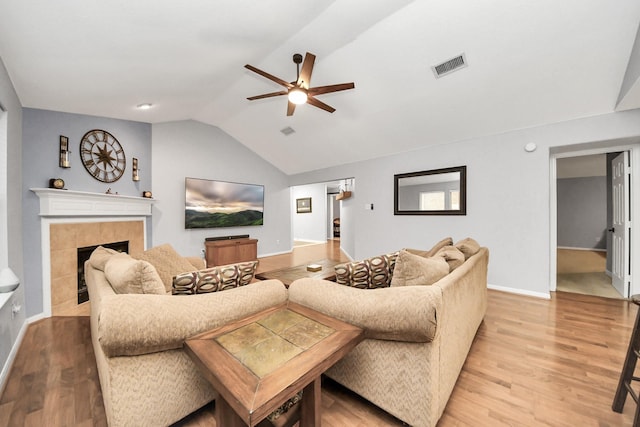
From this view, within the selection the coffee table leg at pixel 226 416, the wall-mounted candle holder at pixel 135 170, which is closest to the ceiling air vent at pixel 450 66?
the coffee table leg at pixel 226 416

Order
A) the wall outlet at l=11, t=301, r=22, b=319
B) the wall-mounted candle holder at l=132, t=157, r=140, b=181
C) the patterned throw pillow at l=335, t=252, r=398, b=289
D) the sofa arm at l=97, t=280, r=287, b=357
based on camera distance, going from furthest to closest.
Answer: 1. the wall-mounted candle holder at l=132, t=157, r=140, b=181
2. the wall outlet at l=11, t=301, r=22, b=319
3. the patterned throw pillow at l=335, t=252, r=398, b=289
4. the sofa arm at l=97, t=280, r=287, b=357

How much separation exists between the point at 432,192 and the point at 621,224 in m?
2.40

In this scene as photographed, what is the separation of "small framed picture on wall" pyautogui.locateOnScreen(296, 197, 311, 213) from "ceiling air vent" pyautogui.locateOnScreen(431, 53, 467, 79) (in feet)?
23.9

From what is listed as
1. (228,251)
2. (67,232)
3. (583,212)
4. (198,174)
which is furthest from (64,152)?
(583,212)

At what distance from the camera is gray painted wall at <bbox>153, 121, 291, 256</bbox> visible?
4.77 metres

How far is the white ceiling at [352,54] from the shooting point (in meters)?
1.90

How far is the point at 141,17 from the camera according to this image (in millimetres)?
1820

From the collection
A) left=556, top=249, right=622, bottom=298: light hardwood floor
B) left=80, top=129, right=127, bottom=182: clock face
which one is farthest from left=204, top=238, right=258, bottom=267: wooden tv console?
left=556, top=249, right=622, bottom=298: light hardwood floor

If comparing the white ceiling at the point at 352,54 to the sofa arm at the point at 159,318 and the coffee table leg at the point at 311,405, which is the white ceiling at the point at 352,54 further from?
the coffee table leg at the point at 311,405

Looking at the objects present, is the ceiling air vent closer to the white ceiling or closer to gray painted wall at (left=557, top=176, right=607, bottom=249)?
the white ceiling

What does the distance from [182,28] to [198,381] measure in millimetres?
2605

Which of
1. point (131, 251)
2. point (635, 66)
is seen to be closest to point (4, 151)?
point (131, 251)

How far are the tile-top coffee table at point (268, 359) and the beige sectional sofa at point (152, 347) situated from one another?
0.46 feet

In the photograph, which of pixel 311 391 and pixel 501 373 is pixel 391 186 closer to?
pixel 501 373
